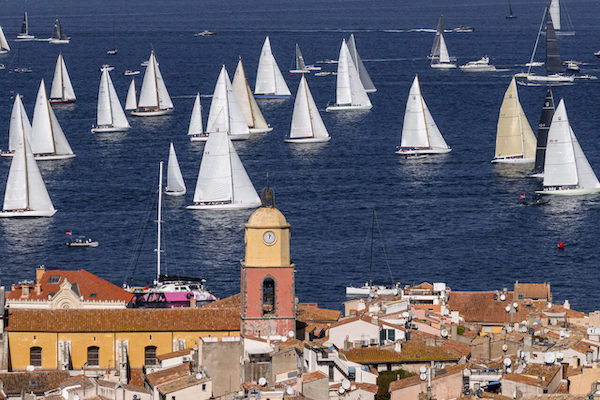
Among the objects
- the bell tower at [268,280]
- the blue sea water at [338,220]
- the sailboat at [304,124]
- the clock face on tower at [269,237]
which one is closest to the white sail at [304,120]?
the sailboat at [304,124]

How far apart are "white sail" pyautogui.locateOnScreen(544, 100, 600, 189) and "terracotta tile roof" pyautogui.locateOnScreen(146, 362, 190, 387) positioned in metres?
81.3

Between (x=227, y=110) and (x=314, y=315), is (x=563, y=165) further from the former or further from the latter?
(x=314, y=315)

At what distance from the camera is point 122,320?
247 feet

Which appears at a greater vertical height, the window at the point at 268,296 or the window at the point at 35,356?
the window at the point at 268,296

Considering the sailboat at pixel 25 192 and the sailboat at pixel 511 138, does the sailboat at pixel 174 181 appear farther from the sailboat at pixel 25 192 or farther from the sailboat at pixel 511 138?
the sailboat at pixel 511 138

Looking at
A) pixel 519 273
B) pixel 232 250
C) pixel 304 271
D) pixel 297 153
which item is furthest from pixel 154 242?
pixel 297 153

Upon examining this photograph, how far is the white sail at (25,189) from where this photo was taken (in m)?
138

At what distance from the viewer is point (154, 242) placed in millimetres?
125812

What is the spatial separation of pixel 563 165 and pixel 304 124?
130 ft

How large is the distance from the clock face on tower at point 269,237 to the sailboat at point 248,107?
381 feet

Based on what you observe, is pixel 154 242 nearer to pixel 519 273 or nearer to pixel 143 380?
pixel 519 273

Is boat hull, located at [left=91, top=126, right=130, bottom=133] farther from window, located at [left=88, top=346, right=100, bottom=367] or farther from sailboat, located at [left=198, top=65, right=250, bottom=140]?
window, located at [left=88, top=346, right=100, bottom=367]

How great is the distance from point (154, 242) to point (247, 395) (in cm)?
6830

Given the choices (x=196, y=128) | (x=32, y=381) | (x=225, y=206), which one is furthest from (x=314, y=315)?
(x=196, y=128)
